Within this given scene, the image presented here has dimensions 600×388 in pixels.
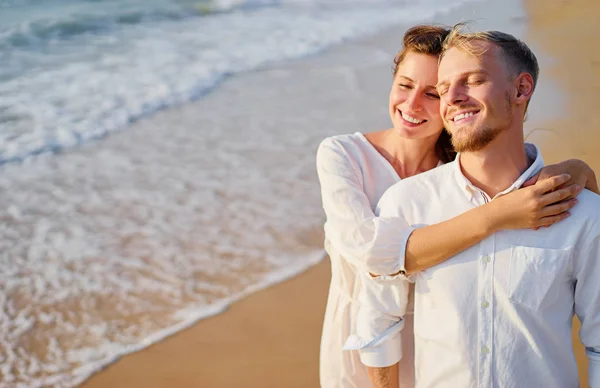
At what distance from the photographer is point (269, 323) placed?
461 centimetres

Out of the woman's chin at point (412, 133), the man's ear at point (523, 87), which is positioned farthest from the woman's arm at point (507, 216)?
the woman's chin at point (412, 133)

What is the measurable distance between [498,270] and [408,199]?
403 millimetres

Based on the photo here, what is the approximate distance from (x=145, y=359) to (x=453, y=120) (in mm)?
2641

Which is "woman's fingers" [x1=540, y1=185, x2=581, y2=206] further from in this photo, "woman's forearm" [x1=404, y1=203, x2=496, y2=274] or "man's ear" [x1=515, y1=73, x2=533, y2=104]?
"man's ear" [x1=515, y1=73, x2=533, y2=104]

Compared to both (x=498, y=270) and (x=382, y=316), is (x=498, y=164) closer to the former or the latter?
(x=498, y=270)

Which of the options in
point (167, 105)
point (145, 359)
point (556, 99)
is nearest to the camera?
point (145, 359)

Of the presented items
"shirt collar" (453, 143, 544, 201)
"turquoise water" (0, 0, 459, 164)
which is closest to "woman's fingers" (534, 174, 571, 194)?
"shirt collar" (453, 143, 544, 201)

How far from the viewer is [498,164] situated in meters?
2.47

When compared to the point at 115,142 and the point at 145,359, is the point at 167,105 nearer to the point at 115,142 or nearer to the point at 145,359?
the point at 115,142

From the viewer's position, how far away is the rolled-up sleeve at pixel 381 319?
2.59 metres

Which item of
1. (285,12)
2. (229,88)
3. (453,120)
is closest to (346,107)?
(229,88)

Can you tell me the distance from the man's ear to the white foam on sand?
2777 mm

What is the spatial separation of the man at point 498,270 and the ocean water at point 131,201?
2532 millimetres

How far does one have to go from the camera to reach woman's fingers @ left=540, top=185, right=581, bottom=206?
231 cm
